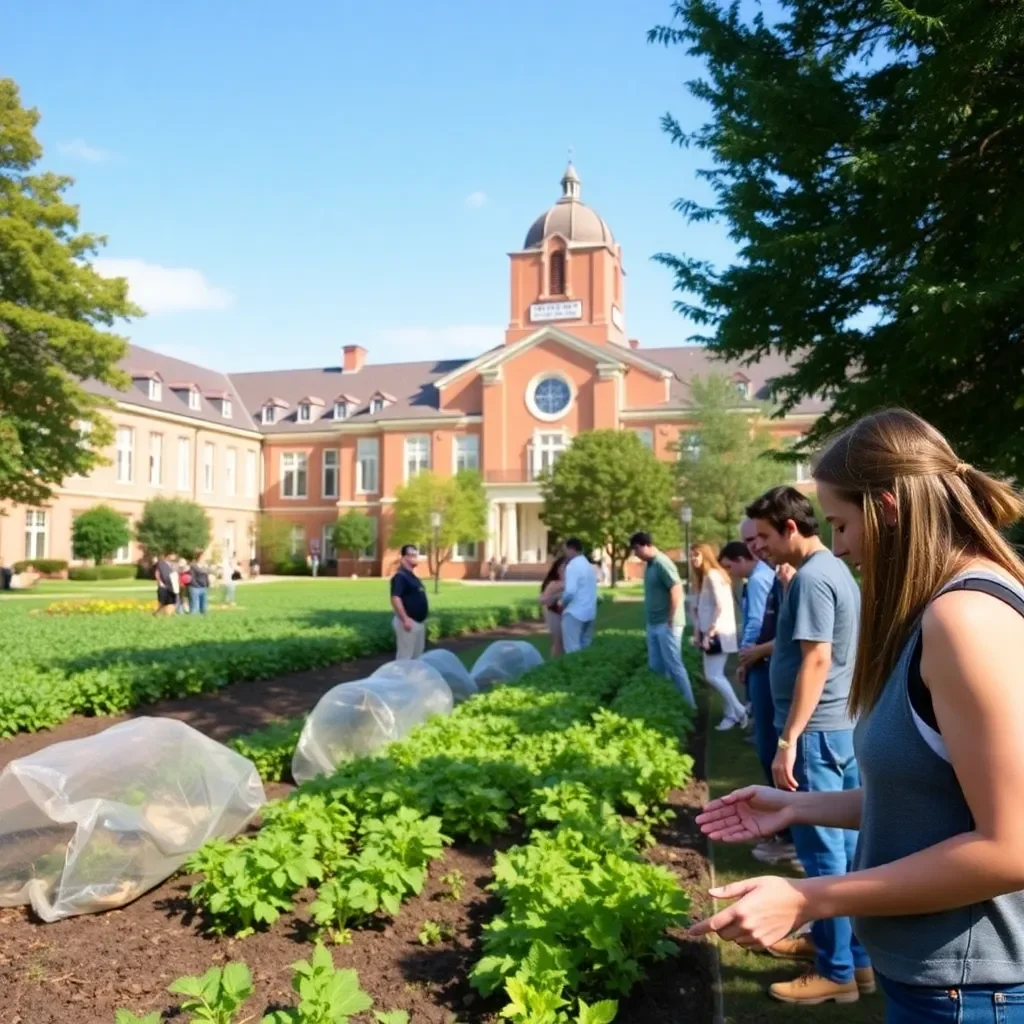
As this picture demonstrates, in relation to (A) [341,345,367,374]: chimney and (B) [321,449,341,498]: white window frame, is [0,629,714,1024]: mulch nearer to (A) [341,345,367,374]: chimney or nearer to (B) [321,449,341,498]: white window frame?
(B) [321,449,341,498]: white window frame

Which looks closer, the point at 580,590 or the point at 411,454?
the point at 580,590

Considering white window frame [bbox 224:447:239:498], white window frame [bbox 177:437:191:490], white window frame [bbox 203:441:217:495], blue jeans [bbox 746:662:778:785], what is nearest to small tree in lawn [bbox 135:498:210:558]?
white window frame [bbox 177:437:191:490]

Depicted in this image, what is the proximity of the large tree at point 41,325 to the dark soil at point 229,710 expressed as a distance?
16406 millimetres

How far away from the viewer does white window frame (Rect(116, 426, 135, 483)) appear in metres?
52.3

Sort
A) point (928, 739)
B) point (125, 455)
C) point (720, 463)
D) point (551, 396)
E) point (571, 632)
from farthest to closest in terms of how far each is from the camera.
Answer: point (551, 396) < point (125, 455) < point (720, 463) < point (571, 632) < point (928, 739)

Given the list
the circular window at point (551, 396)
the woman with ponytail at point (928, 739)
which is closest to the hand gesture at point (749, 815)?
the woman with ponytail at point (928, 739)

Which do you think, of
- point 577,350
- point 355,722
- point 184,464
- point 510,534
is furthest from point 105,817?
point 184,464

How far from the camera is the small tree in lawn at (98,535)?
46.6 meters

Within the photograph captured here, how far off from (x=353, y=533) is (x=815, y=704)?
5502cm

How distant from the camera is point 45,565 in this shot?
1773 inches

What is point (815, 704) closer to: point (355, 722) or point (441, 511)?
point (355, 722)

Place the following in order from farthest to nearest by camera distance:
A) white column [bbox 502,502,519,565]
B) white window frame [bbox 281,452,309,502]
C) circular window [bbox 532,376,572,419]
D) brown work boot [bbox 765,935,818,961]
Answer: white window frame [bbox 281,452,309,502], white column [bbox 502,502,519,565], circular window [bbox 532,376,572,419], brown work boot [bbox 765,935,818,961]

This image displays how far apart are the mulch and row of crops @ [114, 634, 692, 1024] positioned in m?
0.09

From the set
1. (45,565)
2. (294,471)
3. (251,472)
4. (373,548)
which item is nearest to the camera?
(45,565)
